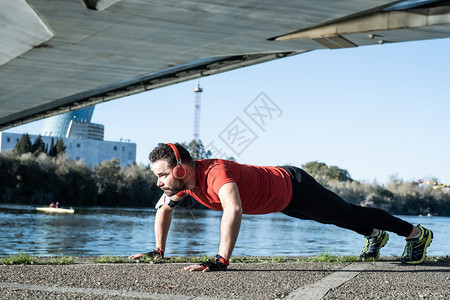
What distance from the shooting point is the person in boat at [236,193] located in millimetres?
4590

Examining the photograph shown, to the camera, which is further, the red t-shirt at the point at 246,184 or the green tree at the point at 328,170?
the green tree at the point at 328,170

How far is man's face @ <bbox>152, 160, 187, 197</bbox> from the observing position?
464cm

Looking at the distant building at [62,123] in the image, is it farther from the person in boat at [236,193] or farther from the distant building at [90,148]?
the person in boat at [236,193]

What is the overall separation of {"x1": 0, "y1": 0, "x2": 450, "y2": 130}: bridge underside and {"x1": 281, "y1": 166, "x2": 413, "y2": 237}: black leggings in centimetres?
576

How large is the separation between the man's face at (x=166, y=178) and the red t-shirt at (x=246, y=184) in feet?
0.46

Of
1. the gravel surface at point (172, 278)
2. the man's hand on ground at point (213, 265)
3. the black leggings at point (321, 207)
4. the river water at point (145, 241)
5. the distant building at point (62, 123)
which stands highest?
the distant building at point (62, 123)

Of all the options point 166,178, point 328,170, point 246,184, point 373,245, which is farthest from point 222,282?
point 328,170

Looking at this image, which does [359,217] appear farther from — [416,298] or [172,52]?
[172,52]

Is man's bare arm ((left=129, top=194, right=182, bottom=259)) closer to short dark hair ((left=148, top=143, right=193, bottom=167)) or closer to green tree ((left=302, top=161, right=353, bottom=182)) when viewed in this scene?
short dark hair ((left=148, top=143, right=193, bottom=167))

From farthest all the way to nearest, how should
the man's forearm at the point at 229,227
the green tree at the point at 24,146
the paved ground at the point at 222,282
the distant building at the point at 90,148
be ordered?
the distant building at the point at 90,148, the green tree at the point at 24,146, the man's forearm at the point at 229,227, the paved ground at the point at 222,282

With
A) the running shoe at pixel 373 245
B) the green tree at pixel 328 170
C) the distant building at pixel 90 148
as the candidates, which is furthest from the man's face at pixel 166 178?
the green tree at pixel 328 170

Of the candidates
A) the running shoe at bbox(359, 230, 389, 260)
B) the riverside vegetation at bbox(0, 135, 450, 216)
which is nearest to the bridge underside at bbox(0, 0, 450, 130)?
the running shoe at bbox(359, 230, 389, 260)

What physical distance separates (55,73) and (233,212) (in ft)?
47.0

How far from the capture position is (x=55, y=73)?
17.5 metres
